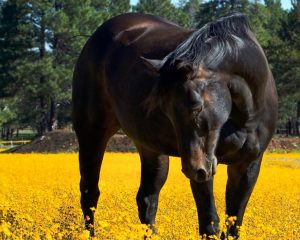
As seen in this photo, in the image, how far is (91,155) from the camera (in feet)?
19.0

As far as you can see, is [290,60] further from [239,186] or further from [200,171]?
[200,171]

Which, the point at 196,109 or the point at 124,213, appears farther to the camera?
the point at 124,213

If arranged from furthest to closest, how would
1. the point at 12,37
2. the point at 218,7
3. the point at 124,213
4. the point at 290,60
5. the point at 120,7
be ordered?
the point at 120,7
the point at 218,7
the point at 12,37
the point at 290,60
the point at 124,213

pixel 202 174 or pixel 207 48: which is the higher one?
pixel 207 48

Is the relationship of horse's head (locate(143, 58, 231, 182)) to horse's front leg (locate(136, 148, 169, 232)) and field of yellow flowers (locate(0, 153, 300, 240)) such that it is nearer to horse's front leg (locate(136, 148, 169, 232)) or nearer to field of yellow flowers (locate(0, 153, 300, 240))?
field of yellow flowers (locate(0, 153, 300, 240))

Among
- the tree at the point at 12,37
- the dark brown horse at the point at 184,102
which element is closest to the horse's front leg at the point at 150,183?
the dark brown horse at the point at 184,102

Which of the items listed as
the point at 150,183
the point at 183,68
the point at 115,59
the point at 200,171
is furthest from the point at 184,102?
the point at 150,183

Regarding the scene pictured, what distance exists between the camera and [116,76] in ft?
16.4

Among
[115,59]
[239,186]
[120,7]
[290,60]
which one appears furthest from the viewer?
[120,7]

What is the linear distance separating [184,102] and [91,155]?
249 centimetres

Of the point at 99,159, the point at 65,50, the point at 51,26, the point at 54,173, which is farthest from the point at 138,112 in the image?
the point at 65,50

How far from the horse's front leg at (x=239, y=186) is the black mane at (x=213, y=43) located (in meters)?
0.85

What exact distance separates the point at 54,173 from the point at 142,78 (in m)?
11.7

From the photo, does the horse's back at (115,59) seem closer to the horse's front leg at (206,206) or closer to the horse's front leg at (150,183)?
the horse's front leg at (150,183)
